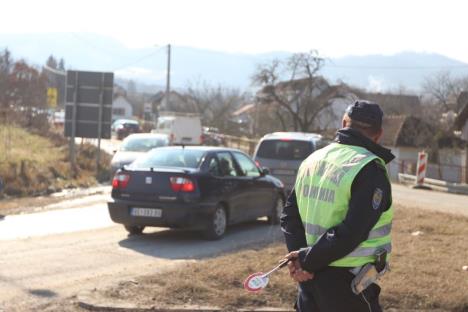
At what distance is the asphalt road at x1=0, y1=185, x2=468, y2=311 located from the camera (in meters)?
7.54

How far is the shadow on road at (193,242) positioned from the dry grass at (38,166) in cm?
750

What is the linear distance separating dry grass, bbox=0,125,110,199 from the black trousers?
15.2 m

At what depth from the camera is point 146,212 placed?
10867mm

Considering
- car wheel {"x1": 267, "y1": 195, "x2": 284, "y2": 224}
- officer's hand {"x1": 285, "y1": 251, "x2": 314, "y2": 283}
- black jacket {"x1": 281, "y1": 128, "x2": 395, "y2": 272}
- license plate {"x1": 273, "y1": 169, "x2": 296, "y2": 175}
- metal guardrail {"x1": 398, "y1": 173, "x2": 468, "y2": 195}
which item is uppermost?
black jacket {"x1": 281, "y1": 128, "x2": 395, "y2": 272}

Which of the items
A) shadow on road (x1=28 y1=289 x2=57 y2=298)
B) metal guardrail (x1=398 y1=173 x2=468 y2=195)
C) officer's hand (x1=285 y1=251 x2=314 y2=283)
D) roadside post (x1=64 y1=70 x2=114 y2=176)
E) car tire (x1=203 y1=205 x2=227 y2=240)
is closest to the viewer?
officer's hand (x1=285 y1=251 x2=314 y2=283)

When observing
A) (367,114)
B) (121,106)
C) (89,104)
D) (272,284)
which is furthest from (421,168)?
(121,106)

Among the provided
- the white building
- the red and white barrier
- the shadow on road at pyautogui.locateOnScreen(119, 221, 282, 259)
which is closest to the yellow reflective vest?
the shadow on road at pyautogui.locateOnScreen(119, 221, 282, 259)

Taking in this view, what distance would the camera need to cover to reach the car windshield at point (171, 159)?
11.4 metres

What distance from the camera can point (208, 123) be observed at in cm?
6500

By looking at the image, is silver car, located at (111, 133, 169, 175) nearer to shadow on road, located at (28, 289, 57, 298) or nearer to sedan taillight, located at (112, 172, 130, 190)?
sedan taillight, located at (112, 172, 130, 190)

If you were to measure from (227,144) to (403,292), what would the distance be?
44.4 metres

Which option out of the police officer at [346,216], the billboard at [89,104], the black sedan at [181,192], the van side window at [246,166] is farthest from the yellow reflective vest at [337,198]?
the billboard at [89,104]

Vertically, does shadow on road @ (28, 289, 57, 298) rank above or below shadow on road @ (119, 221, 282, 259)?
above

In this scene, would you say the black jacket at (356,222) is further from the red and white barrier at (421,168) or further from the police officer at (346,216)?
the red and white barrier at (421,168)
